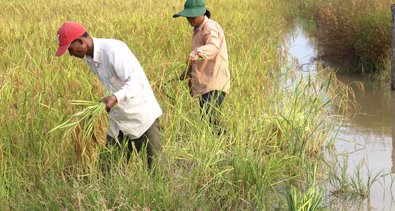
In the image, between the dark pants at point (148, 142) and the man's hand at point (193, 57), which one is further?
the man's hand at point (193, 57)

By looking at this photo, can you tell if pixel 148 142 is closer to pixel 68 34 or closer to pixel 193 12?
pixel 68 34

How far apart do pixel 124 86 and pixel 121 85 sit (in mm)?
218

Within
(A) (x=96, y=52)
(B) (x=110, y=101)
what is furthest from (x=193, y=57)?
(B) (x=110, y=101)

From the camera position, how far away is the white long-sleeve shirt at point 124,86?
12.1 ft

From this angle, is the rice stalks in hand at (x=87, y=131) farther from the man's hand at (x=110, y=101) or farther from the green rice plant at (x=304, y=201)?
the green rice plant at (x=304, y=201)

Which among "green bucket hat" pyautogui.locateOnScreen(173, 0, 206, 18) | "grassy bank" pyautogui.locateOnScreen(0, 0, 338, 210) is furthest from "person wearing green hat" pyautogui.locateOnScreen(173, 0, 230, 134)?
"grassy bank" pyautogui.locateOnScreen(0, 0, 338, 210)

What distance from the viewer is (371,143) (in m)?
6.21

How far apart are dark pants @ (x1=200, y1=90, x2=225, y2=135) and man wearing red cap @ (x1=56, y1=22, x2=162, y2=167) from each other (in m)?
0.79

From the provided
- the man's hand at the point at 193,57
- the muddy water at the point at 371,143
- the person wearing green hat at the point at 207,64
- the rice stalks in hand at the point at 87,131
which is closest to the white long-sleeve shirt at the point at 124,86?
the rice stalks in hand at the point at 87,131

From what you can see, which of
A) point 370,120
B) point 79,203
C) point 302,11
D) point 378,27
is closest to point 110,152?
point 79,203

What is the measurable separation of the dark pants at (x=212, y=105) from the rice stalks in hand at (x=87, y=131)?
3.58ft

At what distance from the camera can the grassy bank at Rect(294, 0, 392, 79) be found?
9.17m

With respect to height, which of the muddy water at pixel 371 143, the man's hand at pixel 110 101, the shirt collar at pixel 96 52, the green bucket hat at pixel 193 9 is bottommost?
the muddy water at pixel 371 143

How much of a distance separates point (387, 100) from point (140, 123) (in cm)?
480
